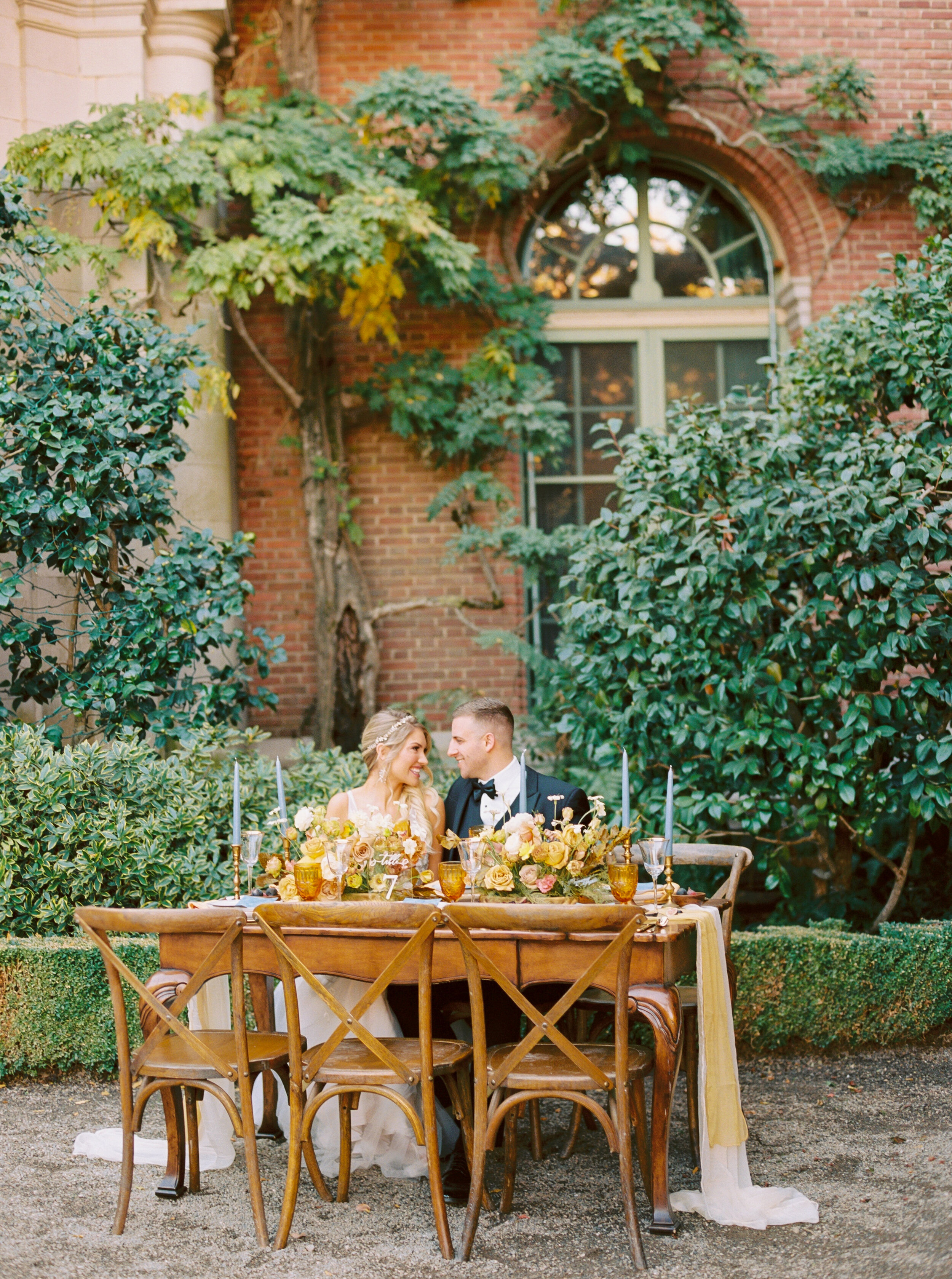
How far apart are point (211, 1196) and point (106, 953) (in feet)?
3.16

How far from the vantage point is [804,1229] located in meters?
3.62

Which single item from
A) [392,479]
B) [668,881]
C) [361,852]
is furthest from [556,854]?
[392,479]

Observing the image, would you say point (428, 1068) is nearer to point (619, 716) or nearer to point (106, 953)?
point (106, 953)

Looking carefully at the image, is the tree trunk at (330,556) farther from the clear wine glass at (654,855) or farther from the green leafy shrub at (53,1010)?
the clear wine glass at (654,855)

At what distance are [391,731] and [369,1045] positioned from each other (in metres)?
1.47

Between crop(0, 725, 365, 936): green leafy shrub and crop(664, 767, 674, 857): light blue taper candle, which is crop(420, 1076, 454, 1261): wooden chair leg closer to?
crop(664, 767, 674, 857): light blue taper candle

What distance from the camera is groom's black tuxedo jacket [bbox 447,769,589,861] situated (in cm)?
470

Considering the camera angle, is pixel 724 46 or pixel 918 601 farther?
pixel 724 46

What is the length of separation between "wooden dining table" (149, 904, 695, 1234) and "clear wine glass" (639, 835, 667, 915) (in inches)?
8.3

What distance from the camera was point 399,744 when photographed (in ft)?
15.5

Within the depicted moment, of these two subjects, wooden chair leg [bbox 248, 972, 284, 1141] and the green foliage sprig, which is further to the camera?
the green foliage sprig

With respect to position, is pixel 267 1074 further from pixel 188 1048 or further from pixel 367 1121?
pixel 188 1048

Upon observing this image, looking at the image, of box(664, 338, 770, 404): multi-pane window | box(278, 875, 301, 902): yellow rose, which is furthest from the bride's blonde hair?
box(664, 338, 770, 404): multi-pane window

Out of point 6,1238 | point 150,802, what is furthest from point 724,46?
point 6,1238
